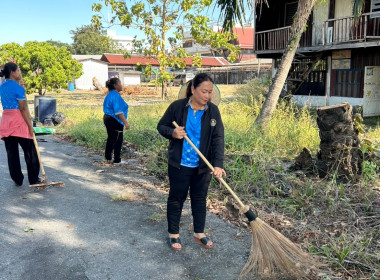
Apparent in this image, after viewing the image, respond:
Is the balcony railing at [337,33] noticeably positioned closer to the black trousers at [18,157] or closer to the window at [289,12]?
the window at [289,12]

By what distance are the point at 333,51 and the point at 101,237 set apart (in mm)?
14536

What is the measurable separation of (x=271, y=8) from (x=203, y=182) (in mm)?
16817

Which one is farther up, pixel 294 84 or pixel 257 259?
pixel 294 84

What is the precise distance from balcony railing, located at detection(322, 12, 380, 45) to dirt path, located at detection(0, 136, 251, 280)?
34.7 feet

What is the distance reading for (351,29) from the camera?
13.4 metres

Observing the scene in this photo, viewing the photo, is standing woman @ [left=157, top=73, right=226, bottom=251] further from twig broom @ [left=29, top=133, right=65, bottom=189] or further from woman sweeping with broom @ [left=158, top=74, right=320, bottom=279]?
twig broom @ [left=29, top=133, right=65, bottom=189]

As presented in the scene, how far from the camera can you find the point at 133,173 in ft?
20.2

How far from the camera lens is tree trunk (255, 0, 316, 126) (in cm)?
752

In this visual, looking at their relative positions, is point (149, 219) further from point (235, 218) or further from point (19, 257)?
point (19, 257)

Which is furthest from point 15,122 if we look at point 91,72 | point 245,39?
point 245,39

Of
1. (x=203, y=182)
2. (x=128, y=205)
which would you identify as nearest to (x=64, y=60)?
(x=128, y=205)

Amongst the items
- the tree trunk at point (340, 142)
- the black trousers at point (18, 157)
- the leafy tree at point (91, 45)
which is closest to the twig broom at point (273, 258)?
the tree trunk at point (340, 142)

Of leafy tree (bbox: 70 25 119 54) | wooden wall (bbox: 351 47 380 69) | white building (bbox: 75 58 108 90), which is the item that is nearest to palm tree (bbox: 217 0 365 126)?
wooden wall (bbox: 351 47 380 69)

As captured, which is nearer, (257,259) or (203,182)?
(257,259)
